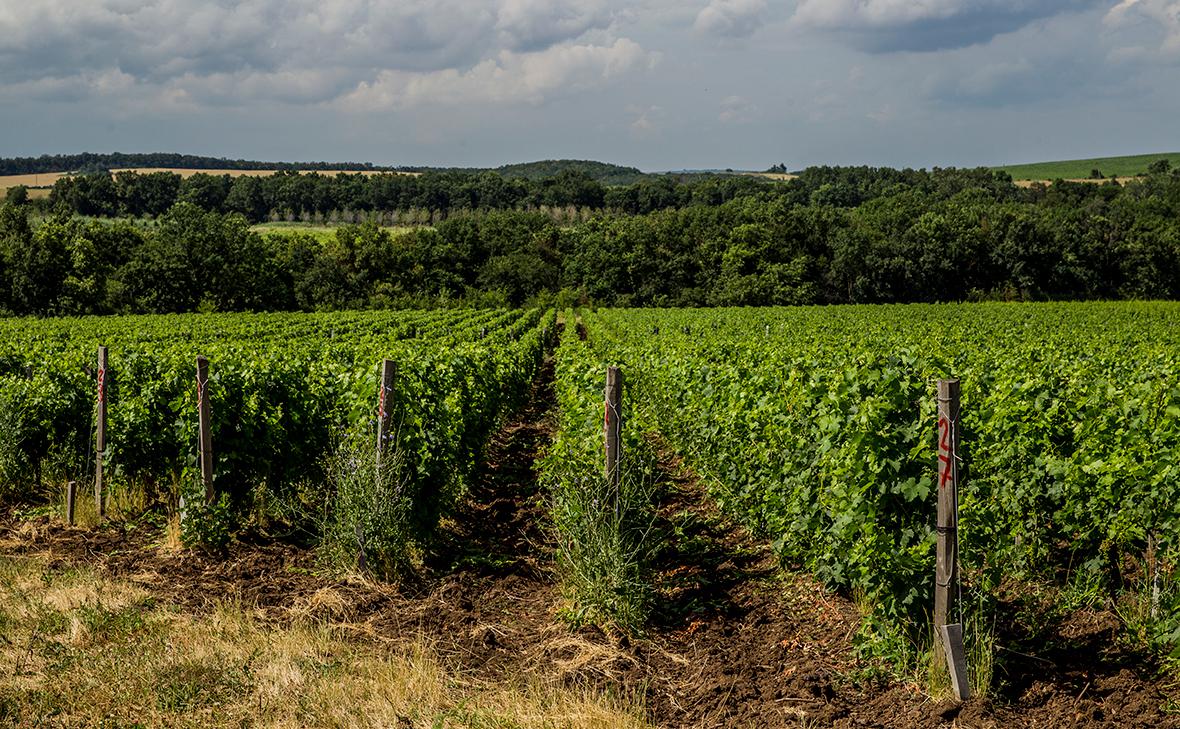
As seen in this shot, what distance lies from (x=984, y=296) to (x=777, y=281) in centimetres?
1885

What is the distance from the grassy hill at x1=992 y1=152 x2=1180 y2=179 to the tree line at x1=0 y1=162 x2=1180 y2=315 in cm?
6134

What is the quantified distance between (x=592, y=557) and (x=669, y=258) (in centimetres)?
7692

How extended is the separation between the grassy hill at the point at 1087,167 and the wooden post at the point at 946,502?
155 metres

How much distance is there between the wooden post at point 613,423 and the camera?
6.43 meters

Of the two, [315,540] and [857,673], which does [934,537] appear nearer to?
[857,673]

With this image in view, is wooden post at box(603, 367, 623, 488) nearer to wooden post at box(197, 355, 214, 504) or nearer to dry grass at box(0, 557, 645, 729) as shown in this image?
dry grass at box(0, 557, 645, 729)

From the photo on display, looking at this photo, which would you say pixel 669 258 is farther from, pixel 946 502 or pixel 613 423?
pixel 946 502

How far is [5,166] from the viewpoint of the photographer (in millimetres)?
147750

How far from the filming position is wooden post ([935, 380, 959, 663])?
452 cm

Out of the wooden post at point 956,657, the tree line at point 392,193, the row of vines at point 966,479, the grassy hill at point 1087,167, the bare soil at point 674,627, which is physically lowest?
the bare soil at point 674,627

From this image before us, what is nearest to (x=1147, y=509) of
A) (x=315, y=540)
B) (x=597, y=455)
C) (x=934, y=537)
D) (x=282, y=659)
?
(x=934, y=537)

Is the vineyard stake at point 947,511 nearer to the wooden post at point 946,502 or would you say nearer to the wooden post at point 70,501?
the wooden post at point 946,502

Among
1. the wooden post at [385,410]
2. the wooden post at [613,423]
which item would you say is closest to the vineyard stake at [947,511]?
the wooden post at [613,423]

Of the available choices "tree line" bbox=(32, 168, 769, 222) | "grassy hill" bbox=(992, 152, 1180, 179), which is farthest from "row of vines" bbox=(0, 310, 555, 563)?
"grassy hill" bbox=(992, 152, 1180, 179)
